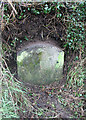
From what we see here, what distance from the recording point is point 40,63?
7.06 ft

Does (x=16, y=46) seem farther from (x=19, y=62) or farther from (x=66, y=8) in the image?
(x=66, y=8)

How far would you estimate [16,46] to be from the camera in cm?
224

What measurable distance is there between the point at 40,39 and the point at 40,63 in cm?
43

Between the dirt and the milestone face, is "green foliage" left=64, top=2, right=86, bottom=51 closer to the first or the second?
the dirt

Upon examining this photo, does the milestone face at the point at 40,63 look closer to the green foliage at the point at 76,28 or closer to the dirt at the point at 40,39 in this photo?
the dirt at the point at 40,39

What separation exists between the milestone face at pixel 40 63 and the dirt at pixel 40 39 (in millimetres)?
144

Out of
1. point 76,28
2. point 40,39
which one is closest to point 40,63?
point 40,39

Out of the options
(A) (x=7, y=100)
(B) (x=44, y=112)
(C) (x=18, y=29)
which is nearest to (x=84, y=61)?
(B) (x=44, y=112)

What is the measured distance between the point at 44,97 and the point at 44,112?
0.86ft

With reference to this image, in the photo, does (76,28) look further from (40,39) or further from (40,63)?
(40,63)

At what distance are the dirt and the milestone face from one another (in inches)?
5.7

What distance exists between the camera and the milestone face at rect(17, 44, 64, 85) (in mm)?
2127

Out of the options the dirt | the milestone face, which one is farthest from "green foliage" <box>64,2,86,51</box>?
the milestone face

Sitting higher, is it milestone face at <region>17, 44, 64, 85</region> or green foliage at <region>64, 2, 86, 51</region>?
green foliage at <region>64, 2, 86, 51</region>
